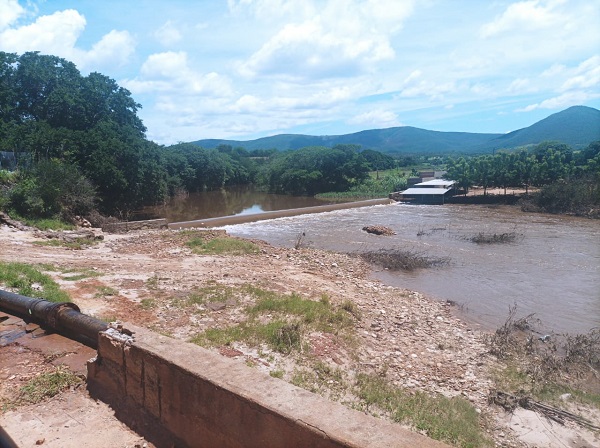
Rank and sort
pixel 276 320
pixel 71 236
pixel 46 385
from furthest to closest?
pixel 71 236 < pixel 276 320 < pixel 46 385

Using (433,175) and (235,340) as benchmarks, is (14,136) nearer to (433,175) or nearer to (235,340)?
(235,340)

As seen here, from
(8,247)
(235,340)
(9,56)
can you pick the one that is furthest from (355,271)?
(9,56)

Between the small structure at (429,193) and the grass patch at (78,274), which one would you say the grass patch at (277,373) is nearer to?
the grass patch at (78,274)

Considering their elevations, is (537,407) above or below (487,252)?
above

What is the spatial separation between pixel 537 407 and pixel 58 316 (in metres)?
7.43

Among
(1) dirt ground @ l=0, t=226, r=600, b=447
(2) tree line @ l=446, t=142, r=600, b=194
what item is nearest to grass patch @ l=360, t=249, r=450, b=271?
(1) dirt ground @ l=0, t=226, r=600, b=447

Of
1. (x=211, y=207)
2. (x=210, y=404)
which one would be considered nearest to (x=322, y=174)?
(x=211, y=207)

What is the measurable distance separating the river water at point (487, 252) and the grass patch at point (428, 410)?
18.1ft

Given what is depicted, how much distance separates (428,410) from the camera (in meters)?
6.49

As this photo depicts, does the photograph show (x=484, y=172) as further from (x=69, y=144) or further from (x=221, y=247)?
(x=69, y=144)

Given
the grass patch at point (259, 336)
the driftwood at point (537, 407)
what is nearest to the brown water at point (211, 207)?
the grass patch at point (259, 336)

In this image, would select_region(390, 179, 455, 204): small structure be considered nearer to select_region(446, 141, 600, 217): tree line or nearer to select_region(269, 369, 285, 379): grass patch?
select_region(446, 141, 600, 217): tree line

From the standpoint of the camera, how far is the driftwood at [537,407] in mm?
6719

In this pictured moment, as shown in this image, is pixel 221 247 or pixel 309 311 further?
pixel 221 247
